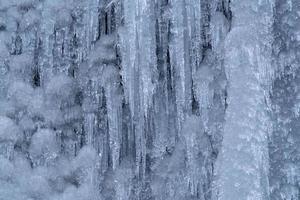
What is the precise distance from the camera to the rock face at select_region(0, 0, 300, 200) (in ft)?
7.29

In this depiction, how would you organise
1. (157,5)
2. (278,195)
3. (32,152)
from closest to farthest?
1. (278,195)
2. (157,5)
3. (32,152)

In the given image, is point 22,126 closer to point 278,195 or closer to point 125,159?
point 125,159

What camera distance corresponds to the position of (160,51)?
2.75 m

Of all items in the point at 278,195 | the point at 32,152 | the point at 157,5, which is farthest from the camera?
the point at 32,152

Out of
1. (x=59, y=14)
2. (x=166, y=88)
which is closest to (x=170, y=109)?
(x=166, y=88)

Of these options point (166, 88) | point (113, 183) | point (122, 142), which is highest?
point (166, 88)

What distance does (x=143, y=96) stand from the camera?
8.86 feet

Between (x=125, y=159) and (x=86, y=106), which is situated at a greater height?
(x=86, y=106)

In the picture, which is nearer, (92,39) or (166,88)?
(166,88)

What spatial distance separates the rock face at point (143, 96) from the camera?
2223mm

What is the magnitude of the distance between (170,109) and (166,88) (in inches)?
3.6

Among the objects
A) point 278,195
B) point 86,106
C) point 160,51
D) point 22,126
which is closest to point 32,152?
point 22,126

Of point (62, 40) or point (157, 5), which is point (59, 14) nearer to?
point (62, 40)

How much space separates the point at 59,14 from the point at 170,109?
74 cm
